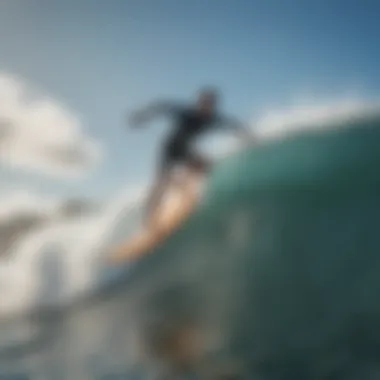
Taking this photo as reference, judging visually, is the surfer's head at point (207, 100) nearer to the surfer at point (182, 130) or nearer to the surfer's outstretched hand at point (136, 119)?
the surfer at point (182, 130)

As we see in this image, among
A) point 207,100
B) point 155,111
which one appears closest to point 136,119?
point 155,111

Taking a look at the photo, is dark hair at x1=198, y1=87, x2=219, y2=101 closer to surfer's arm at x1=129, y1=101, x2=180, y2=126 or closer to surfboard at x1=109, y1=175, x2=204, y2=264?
surfer's arm at x1=129, y1=101, x2=180, y2=126

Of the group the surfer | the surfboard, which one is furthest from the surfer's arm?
the surfboard

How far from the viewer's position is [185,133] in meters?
1.70

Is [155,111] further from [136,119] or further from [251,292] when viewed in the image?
[251,292]

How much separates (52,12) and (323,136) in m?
0.62

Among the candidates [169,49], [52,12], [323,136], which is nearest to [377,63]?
[323,136]

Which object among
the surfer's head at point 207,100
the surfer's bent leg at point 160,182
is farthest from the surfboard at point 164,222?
the surfer's head at point 207,100

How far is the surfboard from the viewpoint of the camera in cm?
166

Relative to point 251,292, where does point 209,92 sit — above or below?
above

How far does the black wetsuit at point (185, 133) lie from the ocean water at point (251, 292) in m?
0.07

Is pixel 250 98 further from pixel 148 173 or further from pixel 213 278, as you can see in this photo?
pixel 213 278

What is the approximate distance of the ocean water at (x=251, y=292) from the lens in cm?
162

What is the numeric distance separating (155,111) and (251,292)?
1.37ft
